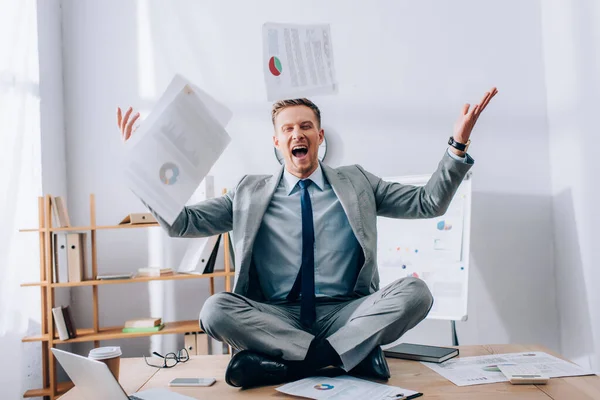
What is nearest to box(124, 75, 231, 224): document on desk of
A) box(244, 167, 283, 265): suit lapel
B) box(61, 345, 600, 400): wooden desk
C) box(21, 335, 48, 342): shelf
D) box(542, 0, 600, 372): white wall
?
box(244, 167, 283, 265): suit lapel

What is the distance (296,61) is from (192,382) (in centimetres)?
110

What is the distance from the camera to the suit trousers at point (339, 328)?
1.71 m

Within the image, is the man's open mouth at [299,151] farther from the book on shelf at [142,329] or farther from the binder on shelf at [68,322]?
the binder on shelf at [68,322]

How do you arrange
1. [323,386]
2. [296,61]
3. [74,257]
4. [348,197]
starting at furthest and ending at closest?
[74,257] < [348,197] < [296,61] < [323,386]

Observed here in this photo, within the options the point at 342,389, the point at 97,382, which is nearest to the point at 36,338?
the point at 97,382

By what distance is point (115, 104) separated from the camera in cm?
318

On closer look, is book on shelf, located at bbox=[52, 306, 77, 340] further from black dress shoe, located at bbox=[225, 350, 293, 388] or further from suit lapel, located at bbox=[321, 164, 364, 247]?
suit lapel, located at bbox=[321, 164, 364, 247]

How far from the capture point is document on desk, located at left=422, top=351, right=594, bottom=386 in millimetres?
1694

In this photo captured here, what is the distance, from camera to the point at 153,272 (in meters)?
2.88

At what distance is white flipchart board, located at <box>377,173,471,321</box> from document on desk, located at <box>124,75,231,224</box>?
4.37 feet

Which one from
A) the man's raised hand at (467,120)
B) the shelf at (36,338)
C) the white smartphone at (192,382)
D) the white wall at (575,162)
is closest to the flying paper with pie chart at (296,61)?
the man's raised hand at (467,120)

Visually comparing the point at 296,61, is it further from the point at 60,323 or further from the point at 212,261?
the point at 60,323

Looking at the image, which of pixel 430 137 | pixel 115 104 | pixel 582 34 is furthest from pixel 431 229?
pixel 115 104

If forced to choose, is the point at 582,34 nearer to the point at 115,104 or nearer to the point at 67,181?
the point at 115,104
